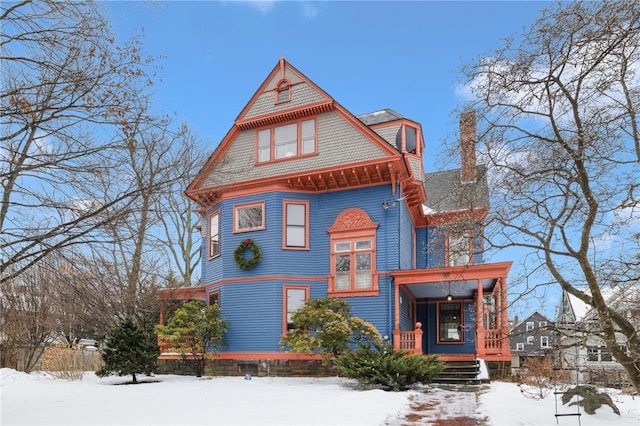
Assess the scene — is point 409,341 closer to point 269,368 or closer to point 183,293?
point 269,368

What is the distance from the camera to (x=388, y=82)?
47.4ft

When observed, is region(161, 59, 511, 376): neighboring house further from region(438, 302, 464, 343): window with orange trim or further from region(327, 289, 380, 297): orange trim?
region(438, 302, 464, 343): window with orange trim

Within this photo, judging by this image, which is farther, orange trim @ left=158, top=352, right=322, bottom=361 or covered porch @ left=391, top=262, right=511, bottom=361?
orange trim @ left=158, top=352, right=322, bottom=361

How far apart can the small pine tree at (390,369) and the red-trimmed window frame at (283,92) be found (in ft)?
31.6

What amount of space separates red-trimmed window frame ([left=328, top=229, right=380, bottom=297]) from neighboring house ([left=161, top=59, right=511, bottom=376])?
0.11 feet

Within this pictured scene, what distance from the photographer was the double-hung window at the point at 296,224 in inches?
692

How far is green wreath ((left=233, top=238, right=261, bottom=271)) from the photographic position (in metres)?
17.4

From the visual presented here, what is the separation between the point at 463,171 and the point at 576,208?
211 cm

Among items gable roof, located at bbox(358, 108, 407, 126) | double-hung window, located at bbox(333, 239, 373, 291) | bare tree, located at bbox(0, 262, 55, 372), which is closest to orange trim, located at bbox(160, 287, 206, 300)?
bare tree, located at bbox(0, 262, 55, 372)

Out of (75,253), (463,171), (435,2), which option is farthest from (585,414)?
(435,2)

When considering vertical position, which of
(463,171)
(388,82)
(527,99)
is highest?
(388,82)

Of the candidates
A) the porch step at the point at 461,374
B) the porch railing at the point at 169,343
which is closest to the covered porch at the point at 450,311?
the porch step at the point at 461,374

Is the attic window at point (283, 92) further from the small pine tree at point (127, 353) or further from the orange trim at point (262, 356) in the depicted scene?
the small pine tree at point (127, 353)

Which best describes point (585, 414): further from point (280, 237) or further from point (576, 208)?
point (280, 237)
